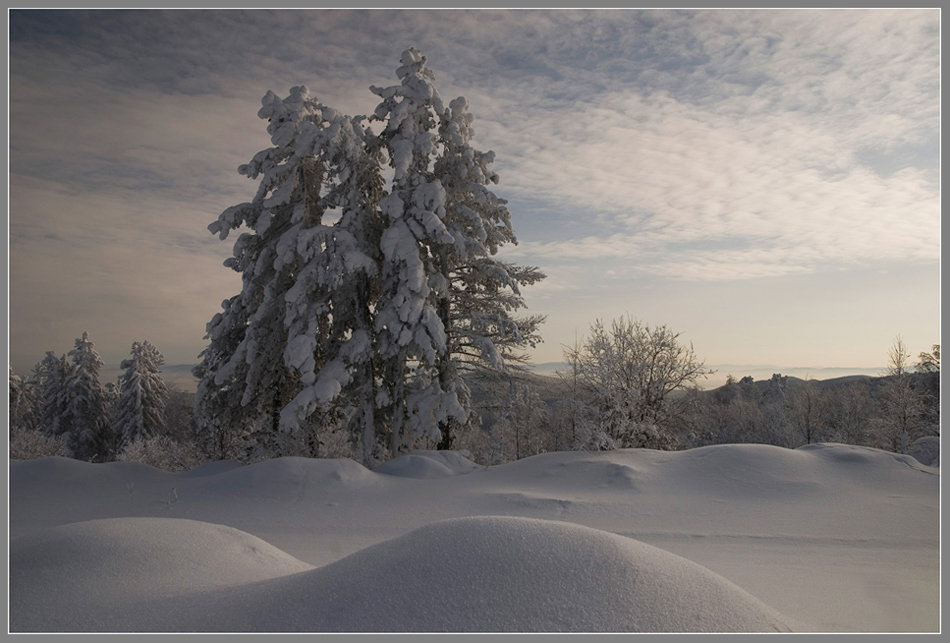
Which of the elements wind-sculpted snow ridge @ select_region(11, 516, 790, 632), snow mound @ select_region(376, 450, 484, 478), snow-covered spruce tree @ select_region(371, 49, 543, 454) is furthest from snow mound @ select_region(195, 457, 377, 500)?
wind-sculpted snow ridge @ select_region(11, 516, 790, 632)

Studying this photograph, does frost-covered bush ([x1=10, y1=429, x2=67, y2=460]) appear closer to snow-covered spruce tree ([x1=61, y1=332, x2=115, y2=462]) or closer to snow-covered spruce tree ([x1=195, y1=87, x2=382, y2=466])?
snow-covered spruce tree ([x1=61, y1=332, x2=115, y2=462])

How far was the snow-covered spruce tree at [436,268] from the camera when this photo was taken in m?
15.0

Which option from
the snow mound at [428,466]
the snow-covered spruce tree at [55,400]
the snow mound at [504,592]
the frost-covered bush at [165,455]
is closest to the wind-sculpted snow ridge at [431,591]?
the snow mound at [504,592]

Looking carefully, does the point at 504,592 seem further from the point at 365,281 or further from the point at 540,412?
the point at 540,412

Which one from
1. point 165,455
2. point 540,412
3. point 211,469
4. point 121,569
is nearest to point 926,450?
point 121,569

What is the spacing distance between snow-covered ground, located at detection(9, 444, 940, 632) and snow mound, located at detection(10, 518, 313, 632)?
0.02 m

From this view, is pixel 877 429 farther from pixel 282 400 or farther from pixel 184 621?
pixel 184 621

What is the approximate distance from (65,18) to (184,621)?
21.2ft

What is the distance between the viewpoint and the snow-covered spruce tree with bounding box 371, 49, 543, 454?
15.0 meters

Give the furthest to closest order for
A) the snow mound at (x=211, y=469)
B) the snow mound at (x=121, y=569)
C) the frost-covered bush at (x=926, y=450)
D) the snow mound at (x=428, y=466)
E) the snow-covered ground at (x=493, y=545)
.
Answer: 1. the snow mound at (x=211, y=469)
2. the snow mound at (x=428, y=466)
3. the frost-covered bush at (x=926, y=450)
4. the snow mound at (x=121, y=569)
5. the snow-covered ground at (x=493, y=545)

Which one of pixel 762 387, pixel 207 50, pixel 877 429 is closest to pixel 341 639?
pixel 207 50

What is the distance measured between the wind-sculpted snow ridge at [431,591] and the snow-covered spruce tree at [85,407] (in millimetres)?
32701

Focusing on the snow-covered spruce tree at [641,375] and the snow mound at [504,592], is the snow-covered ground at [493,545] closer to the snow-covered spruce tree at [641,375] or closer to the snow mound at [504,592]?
the snow mound at [504,592]

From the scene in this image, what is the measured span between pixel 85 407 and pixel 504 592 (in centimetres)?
3887
